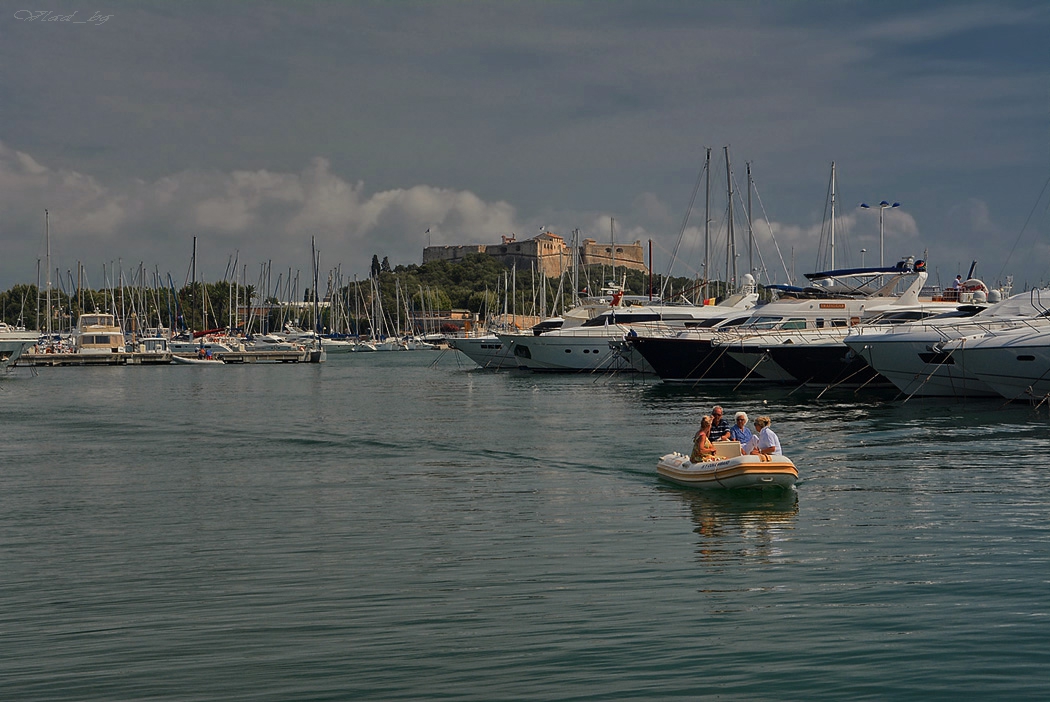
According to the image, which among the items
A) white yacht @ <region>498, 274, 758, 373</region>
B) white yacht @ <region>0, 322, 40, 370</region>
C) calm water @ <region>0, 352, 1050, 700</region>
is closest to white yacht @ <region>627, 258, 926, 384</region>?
white yacht @ <region>498, 274, 758, 373</region>

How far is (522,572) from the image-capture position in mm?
15930

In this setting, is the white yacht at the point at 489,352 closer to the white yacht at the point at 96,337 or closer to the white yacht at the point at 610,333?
the white yacht at the point at 610,333

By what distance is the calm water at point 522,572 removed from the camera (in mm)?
11320

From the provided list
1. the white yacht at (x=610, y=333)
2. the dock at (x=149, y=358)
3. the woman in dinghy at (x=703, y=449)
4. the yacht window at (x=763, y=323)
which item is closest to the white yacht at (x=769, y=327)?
the yacht window at (x=763, y=323)

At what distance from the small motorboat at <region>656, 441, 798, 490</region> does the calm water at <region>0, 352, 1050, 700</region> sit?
0.37 meters

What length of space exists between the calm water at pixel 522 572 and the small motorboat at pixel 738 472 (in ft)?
1.21

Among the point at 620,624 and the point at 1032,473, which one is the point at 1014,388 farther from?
→ the point at 620,624

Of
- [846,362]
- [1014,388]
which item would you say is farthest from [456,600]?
[846,362]

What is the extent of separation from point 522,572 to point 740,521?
5.75 metres

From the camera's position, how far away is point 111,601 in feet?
47.9

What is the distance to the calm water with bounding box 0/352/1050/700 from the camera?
1132 cm

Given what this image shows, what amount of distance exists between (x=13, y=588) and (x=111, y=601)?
1965mm

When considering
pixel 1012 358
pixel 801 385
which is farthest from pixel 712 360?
pixel 1012 358

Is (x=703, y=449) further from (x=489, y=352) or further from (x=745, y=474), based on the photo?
(x=489, y=352)
